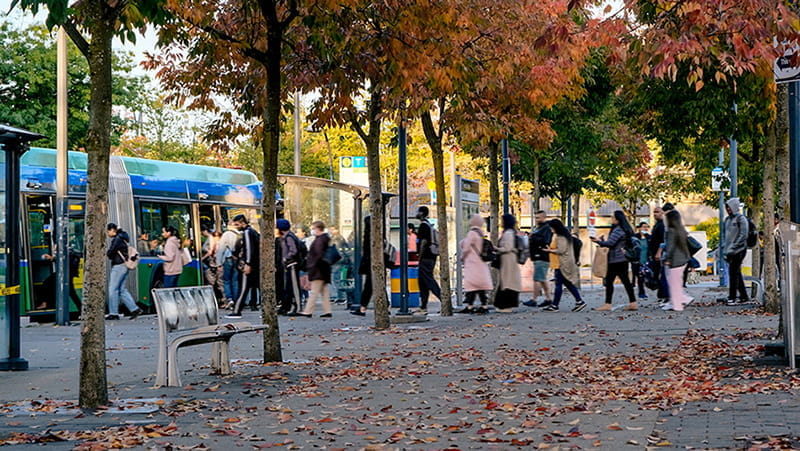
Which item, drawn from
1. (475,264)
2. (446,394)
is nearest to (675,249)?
(475,264)

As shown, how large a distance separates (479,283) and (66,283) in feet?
22.6

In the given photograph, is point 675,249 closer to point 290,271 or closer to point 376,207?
point 376,207

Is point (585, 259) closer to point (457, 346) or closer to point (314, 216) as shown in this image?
point (314, 216)

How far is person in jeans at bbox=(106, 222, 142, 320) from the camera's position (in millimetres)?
22375

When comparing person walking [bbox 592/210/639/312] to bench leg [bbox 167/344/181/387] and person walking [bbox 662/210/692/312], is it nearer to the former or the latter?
person walking [bbox 662/210/692/312]

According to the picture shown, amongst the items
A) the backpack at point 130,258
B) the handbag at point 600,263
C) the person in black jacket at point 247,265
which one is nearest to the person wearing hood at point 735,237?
the handbag at point 600,263

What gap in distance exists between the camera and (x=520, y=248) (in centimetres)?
2252

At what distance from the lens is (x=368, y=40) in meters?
15.2

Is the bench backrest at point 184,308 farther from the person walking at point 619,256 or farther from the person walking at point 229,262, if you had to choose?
the person walking at point 229,262

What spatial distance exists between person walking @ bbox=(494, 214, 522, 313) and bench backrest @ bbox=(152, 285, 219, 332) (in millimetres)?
10201

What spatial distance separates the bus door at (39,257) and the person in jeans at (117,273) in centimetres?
101

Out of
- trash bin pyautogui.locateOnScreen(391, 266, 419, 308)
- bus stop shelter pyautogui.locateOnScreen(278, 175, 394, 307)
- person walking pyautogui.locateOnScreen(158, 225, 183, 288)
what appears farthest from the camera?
bus stop shelter pyautogui.locateOnScreen(278, 175, 394, 307)

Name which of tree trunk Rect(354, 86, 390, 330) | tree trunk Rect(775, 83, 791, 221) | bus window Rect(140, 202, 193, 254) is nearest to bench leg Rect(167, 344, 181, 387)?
tree trunk Rect(354, 86, 390, 330)

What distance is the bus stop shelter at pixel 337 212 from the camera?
84.8 feet
